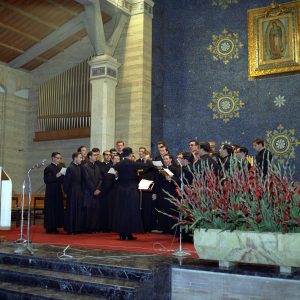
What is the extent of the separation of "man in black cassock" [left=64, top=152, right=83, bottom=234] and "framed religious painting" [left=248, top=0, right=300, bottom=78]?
17.3ft

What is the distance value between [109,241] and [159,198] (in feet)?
5.50

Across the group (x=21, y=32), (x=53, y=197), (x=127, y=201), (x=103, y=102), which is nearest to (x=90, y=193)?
(x=53, y=197)

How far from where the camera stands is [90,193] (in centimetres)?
905

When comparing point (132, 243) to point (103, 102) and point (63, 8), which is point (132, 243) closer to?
point (103, 102)

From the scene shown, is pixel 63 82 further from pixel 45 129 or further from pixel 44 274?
pixel 44 274

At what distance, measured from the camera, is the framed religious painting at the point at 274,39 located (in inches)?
430

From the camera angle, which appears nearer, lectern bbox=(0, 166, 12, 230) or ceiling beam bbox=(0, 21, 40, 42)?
lectern bbox=(0, 166, 12, 230)

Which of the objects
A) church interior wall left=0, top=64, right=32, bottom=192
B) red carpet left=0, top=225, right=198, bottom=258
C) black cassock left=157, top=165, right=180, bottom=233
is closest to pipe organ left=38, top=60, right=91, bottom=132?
church interior wall left=0, top=64, right=32, bottom=192

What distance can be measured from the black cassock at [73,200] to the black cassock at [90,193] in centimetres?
12

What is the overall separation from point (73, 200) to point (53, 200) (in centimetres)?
58

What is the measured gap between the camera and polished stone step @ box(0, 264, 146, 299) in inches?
176

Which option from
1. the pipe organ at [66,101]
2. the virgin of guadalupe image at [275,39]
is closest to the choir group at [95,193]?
the virgin of guadalupe image at [275,39]

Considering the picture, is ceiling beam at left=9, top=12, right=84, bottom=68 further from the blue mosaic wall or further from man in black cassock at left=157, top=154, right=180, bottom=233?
man in black cassock at left=157, top=154, right=180, bottom=233

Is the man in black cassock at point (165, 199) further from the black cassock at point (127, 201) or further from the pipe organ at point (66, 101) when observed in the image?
the pipe organ at point (66, 101)
